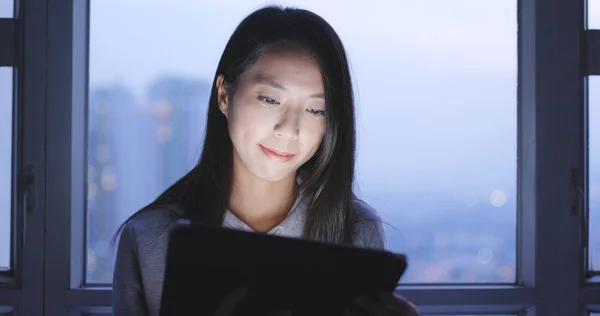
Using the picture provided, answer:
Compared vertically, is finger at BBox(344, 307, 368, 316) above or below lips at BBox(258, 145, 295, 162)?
below

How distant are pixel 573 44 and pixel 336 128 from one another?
0.91 metres

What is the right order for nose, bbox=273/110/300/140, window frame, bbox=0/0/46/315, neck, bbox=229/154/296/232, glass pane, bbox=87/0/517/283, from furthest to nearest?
glass pane, bbox=87/0/517/283, window frame, bbox=0/0/46/315, neck, bbox=229/154/296/232, nose, bbox=273/110/300/140

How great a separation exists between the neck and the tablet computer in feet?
1.36

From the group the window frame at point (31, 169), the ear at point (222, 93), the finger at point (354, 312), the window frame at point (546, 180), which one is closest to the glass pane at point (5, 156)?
the window frame at point (31, 169)

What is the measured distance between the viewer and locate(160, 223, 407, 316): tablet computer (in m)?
0.78

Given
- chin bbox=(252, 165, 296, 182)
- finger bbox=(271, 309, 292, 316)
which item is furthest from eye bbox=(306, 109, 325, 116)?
finger bbox=(271, 309, 292, 316)

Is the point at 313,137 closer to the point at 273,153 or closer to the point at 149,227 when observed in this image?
the point at 273,153

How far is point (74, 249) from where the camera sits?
1.64 m

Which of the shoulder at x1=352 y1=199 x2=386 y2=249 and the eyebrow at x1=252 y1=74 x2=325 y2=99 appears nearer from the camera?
the eyebrow at x1=252 y1=74 x2=325 y2=99

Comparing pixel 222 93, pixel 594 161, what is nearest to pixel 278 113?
pixel 222 93

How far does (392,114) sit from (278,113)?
0.69m

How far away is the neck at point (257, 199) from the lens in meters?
1.22

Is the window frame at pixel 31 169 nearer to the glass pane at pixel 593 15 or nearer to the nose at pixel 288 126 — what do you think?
the nose at pixel 288 126

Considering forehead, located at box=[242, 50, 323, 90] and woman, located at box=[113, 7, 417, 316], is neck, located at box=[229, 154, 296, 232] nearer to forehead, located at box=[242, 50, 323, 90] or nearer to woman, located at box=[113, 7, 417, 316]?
woman, located at box=[113, 7, 417, 316]
